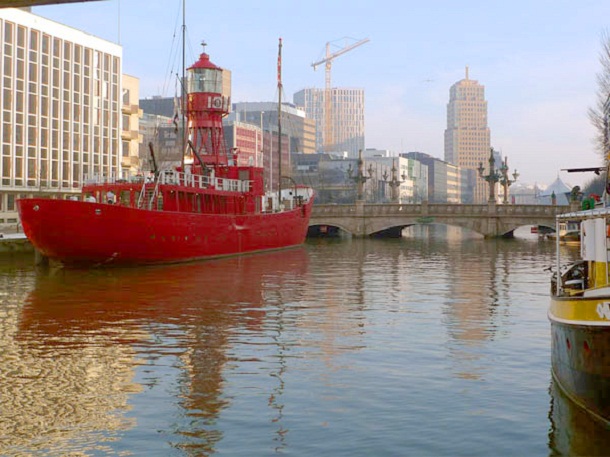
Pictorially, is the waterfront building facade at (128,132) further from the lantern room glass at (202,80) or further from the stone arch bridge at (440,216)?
the lantern room glass at (202,80)

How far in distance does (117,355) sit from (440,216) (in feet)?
245

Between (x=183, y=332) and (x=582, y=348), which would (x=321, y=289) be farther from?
(x=582, y=348)

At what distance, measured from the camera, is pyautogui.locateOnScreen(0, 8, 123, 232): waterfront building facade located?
76375 millimetres

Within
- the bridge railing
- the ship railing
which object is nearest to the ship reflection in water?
the ship railing

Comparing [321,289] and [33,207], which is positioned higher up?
[33,207]

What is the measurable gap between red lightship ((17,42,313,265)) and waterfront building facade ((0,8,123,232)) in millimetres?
18736

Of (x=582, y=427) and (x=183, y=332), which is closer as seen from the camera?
(x=582, y=427)

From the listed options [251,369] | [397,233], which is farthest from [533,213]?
[251,369]

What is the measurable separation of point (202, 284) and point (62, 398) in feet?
66.8

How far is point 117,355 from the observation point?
1755 cm

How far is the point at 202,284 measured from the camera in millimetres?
33938

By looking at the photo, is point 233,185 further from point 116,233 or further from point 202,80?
point 116,233

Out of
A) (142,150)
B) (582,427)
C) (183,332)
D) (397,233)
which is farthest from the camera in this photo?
(142,150)

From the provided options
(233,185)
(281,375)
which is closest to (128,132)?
(233,185)
